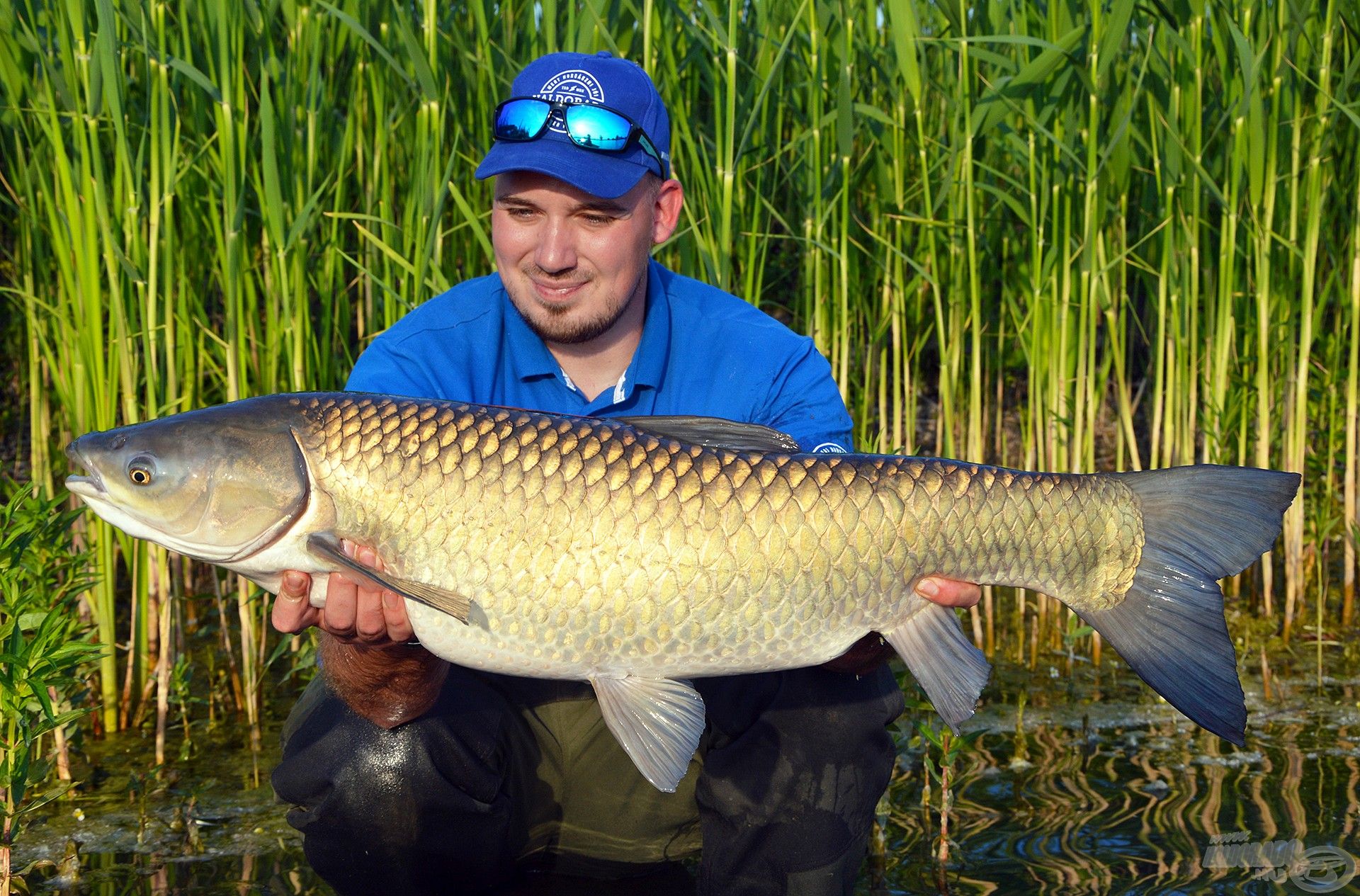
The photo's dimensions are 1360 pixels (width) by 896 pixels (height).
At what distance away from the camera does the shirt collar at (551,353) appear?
283cm

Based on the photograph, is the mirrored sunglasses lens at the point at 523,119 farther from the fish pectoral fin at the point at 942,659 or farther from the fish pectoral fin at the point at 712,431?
the fish pectoral fin at the point at 942,659

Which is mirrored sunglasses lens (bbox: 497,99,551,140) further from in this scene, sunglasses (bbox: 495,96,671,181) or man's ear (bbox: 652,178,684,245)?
man's ear (bbox: 652,178,684,245)

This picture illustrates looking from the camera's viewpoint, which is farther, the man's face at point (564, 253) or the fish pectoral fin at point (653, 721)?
the man's face at point (564, 253)

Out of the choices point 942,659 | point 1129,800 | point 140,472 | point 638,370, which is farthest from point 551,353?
point 1129,800

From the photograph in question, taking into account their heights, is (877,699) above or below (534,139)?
below

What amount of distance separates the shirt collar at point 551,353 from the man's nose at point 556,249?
0.15m

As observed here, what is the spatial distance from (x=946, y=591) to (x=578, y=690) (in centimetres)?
96

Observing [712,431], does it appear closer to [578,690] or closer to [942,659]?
[942,659]

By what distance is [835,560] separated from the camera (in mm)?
2215

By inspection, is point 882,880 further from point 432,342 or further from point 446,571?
point 432,342

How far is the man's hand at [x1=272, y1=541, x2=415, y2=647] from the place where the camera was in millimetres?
2191

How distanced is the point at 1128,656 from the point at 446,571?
1.11 m

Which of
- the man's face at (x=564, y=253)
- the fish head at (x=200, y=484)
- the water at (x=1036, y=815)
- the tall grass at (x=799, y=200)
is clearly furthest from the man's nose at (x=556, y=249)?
the water at (x=1036, y=815)

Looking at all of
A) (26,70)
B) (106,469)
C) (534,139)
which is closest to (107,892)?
(106,469)
